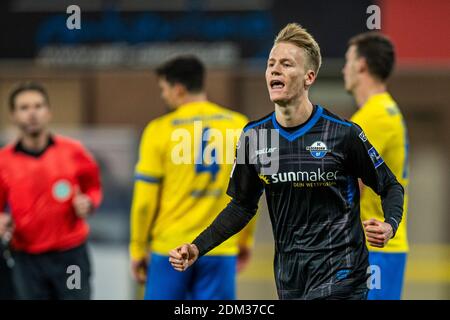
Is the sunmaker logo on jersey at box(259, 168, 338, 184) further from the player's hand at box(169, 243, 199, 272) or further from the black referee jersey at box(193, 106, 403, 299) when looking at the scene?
the player's hand at box(169, 243, 199, 272)

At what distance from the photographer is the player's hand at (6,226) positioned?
21.1 feet

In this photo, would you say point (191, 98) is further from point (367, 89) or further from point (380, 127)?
point (380, 127)

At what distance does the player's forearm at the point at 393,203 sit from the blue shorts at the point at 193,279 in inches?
86.8

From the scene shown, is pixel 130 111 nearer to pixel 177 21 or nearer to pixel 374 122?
pixel 177 21

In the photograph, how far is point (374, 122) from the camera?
5469 millimetres

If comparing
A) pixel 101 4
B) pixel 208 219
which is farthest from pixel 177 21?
pixel 208 219

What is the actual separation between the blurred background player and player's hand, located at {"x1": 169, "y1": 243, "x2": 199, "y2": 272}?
2.49 meters

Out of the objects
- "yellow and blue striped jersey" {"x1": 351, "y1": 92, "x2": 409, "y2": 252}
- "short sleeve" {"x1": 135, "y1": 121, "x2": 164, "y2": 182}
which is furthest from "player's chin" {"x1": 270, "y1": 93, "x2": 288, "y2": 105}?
"short sleeve" {"x1": 135, "y1": 121, "x2": 164, "y2": 182}

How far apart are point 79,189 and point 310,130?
2989 millimetres

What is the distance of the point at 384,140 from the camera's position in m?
5.48

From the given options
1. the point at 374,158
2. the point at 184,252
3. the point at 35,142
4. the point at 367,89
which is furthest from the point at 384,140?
the point at 35,142

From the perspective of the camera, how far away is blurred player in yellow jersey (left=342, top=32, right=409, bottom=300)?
5.46 metres

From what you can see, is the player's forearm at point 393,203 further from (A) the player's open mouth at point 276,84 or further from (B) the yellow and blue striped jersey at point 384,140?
(B) the yellow and blue striped jersey at point 384,140

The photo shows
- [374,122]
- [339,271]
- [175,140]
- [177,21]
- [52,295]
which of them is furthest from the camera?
[177,21]
